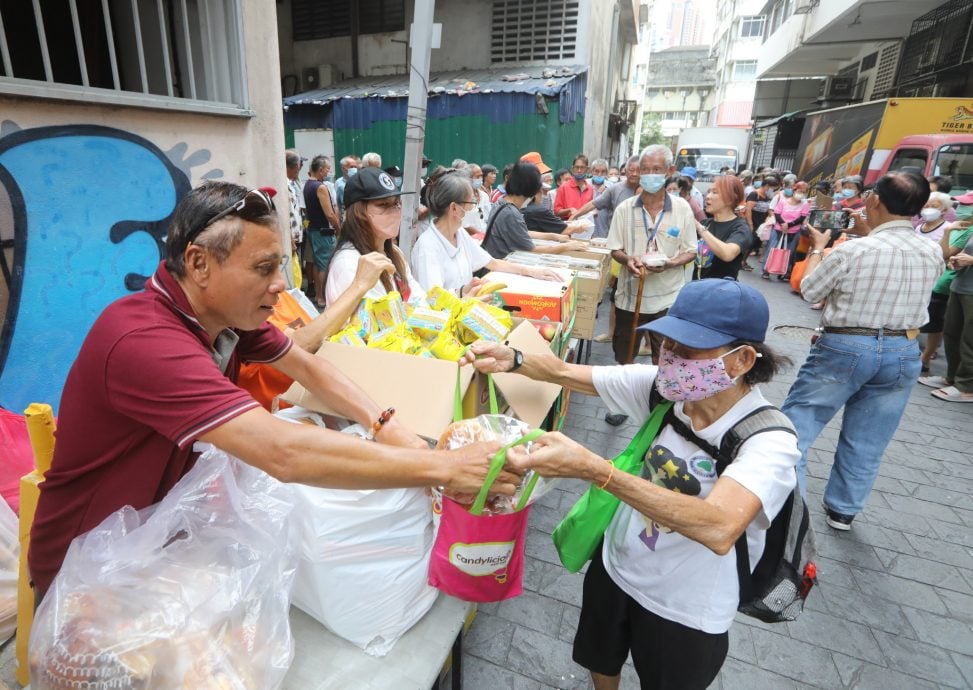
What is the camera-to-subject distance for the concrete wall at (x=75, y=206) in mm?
2885

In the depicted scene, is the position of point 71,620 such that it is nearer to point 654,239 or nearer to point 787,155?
point 654,239

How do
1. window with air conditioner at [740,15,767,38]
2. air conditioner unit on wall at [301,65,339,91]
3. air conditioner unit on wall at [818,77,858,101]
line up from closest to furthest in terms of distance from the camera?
air conditioner unit on wall at [301,65,339,91], air conditioner unit on wall at [818,77,858,101], window with air conditioner at [740,15,767,38]

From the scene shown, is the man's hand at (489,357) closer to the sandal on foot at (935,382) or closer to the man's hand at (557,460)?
the man's hand at (557,460)

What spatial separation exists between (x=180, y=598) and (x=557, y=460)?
0.97 metres

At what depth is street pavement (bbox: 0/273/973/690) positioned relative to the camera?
2434mm

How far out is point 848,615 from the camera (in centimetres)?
281

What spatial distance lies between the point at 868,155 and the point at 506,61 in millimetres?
8926

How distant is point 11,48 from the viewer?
3.82 meters

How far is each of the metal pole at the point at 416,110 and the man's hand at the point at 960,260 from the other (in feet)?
17.9

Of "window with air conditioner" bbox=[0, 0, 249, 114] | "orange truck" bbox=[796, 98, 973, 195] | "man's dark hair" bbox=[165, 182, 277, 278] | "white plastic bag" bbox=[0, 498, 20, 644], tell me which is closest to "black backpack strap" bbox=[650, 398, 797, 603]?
"man's dark hair" bbox=[165, 182, 277, 278]

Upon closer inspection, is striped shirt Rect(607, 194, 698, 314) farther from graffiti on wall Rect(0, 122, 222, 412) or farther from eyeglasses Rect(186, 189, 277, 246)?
eyeglasses Rect(186, 189, 277, 246)

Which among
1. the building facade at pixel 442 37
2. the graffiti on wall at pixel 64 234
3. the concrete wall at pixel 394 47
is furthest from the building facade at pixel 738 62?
the graffiti on wall at pixel 64 234

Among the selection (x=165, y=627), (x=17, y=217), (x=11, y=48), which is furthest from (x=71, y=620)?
(x=11, y=48)

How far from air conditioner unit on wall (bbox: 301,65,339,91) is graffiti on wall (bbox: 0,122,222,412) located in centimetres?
1242
